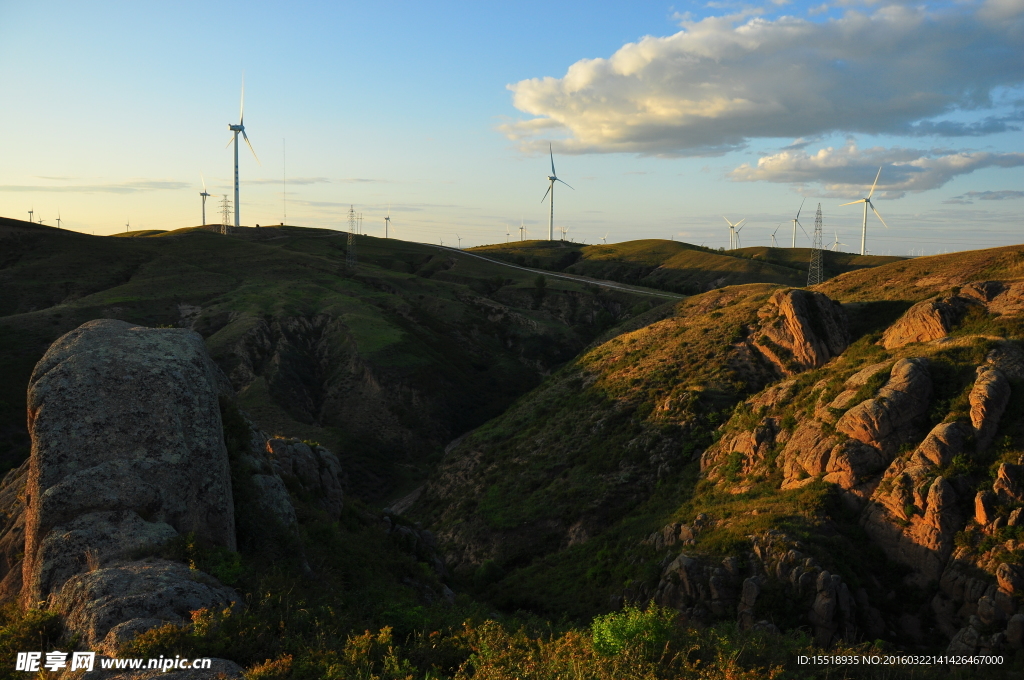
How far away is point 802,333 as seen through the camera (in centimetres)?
5622

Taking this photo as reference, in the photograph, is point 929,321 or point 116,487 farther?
point 929,321

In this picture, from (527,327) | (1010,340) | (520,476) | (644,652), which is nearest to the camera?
(644,652)

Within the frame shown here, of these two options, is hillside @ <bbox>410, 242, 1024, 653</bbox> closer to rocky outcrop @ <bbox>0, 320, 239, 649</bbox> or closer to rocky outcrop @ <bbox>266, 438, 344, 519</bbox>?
rocky outcrop @ <bbox>266, 438, 344, 519</bbox>

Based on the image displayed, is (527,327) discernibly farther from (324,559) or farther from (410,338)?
(324,559)

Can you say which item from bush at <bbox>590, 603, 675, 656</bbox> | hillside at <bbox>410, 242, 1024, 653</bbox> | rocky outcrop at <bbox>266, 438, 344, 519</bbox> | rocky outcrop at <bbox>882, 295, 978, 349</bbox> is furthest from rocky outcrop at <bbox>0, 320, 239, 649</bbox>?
rocky outcrop at <bbox>882, 295, 978, 349</bbox>

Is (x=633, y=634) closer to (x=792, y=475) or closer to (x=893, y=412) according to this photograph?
(x=792, y=475)

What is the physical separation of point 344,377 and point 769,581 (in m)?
82.8

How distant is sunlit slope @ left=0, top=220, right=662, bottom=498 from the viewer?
3526 inches

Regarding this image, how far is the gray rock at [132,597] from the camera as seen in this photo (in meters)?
14.5

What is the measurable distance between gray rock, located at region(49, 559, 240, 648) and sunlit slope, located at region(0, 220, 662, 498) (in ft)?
199

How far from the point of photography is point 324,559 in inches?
923

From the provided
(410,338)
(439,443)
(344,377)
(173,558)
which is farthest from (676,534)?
(410,338)

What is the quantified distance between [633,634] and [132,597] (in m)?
12.8

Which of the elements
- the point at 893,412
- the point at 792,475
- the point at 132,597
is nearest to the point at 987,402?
the point at 893,412
